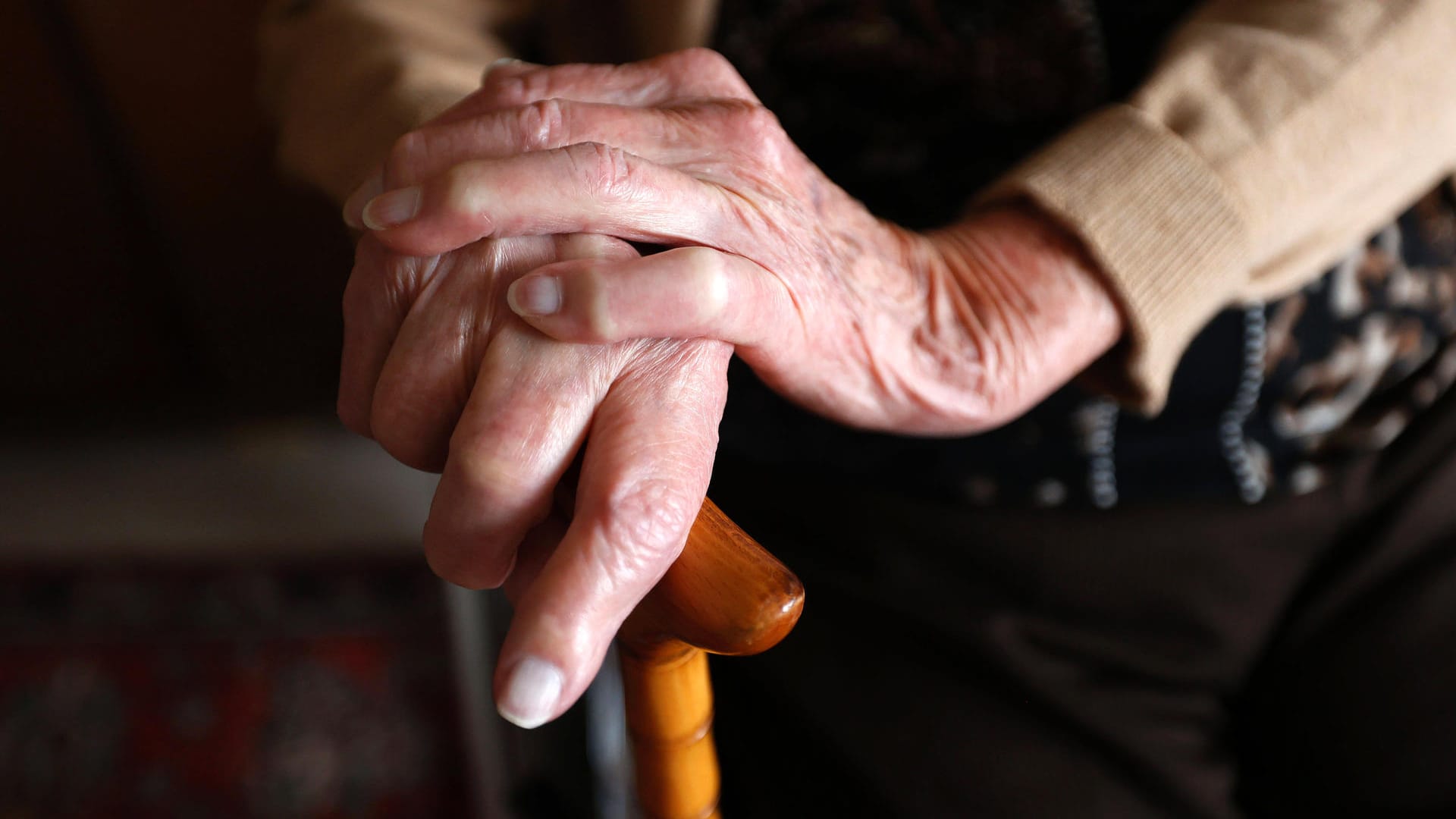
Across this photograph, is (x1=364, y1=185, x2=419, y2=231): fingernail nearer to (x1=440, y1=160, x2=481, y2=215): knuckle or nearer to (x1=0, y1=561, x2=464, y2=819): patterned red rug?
(x1=440, y1=160, x2=481, y2=215): knuckle

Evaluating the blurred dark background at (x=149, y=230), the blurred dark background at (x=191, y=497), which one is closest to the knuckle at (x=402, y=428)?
the blurred dark background at (x=191, y=497)

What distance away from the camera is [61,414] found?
1.53 meters

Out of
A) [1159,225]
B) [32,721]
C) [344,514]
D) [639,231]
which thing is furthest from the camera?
[344,514]

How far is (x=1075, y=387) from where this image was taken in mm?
583

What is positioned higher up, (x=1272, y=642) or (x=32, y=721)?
(x=1272, y=642)

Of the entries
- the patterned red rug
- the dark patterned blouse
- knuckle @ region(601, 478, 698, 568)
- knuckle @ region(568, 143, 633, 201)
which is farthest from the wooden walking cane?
the patterned red rug

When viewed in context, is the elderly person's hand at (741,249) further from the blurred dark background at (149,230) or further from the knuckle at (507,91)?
the blurred dark background at (149,230)

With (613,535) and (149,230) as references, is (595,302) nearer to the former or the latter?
(613,535)

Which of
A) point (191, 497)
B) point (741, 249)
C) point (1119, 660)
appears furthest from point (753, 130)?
point (191, 497)

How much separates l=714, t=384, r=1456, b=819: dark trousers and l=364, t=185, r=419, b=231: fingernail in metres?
0.29

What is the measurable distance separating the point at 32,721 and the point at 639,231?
1.33 m

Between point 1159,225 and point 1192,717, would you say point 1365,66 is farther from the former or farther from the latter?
point 1192,717

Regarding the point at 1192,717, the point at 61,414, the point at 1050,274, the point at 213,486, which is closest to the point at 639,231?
the point at 1050,274

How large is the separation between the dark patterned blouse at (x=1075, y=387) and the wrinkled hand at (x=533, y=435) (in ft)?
0.76
